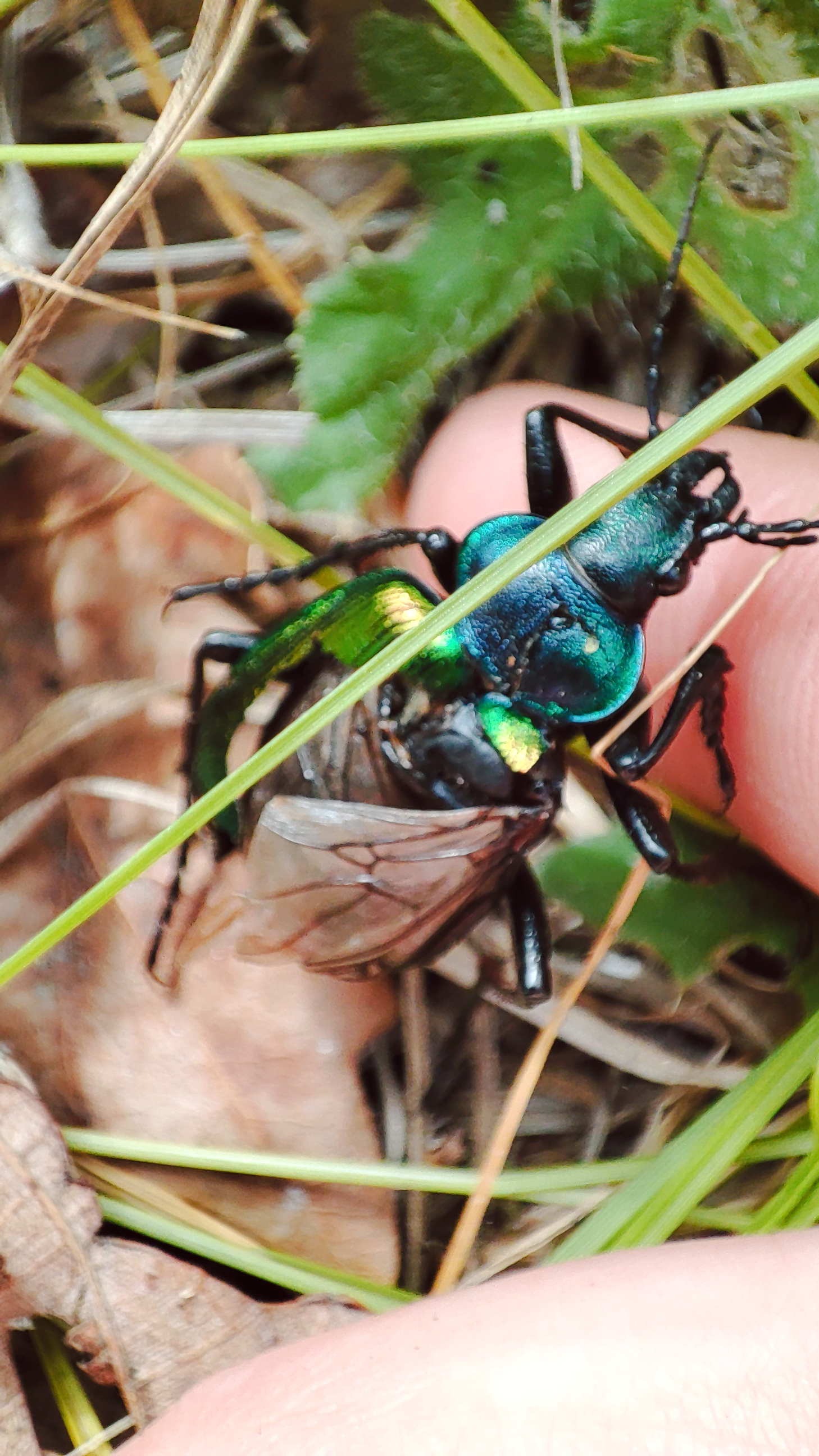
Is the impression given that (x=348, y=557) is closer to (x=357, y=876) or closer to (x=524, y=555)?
(x=357, y=876)

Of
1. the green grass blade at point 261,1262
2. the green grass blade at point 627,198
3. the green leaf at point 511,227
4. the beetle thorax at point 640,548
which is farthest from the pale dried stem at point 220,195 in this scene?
the green grass blade at point 261,1262

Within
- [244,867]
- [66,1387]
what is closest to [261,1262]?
[66,1387]

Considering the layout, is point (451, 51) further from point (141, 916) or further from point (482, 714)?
point (141, 916)

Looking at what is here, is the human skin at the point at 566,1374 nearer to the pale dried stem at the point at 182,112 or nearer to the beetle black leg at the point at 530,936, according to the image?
the beetle black leg at the point at 530,936

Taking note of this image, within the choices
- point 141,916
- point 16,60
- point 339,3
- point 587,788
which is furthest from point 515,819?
point 16,60

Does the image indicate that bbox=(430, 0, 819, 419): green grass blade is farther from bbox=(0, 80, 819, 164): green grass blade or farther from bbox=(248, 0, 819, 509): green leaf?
bbox=(248, 0, 819, 509): green leaf
